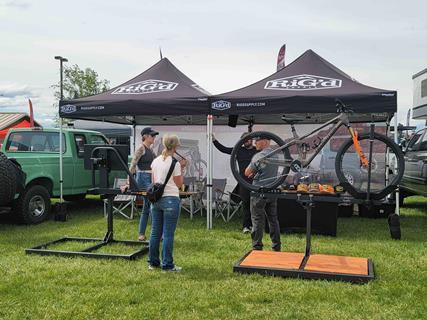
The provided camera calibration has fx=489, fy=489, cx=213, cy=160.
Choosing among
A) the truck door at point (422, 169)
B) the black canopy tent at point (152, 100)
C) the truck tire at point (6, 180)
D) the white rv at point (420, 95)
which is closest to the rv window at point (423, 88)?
the white rv at point (420, 95)

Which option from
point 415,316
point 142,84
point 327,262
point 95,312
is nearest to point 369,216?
point 327,262

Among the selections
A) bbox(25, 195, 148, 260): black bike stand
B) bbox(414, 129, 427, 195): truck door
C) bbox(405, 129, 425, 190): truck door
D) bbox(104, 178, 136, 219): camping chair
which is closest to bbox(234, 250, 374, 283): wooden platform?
bbox(25, 195, 148, 260): black bike stand

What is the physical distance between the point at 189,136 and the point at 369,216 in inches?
161

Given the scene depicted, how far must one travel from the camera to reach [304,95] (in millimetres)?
7566

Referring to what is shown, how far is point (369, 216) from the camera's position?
967cm

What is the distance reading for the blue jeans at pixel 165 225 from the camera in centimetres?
523

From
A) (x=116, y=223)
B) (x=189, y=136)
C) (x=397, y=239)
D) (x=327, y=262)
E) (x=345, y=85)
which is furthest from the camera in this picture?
(x=189, y=136)

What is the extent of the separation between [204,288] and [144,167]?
9.48 feet

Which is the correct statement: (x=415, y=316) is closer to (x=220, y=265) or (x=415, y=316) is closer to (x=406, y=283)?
(x=406, y=283)

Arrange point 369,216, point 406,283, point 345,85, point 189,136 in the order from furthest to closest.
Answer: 1. point 189,136
2. point 369,216
3. point 345,85
4. point 406,283

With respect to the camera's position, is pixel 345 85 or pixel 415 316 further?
pixel 345 85

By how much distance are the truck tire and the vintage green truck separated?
817 millimetres

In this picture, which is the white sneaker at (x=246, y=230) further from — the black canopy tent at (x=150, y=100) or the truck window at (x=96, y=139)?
the truck window at (x=96, y=139)

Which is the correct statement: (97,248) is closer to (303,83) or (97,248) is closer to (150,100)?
(150,100)
